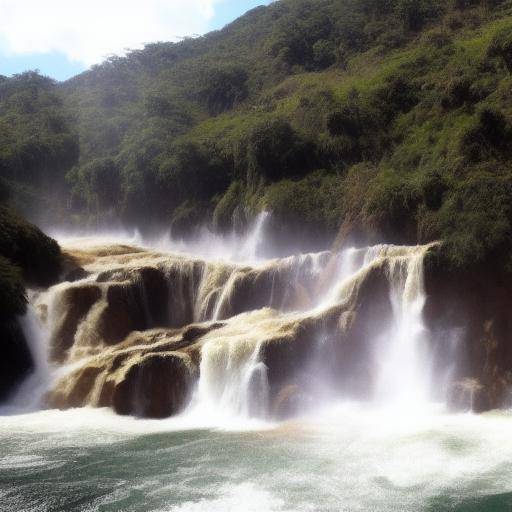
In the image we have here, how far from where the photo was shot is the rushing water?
12.1 metres

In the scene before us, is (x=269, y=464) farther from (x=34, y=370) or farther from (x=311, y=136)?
(x=311, y=136)

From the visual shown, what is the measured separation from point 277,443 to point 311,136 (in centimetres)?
2221

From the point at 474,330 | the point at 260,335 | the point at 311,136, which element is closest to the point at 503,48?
the point at 311,136

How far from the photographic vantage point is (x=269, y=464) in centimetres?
1405

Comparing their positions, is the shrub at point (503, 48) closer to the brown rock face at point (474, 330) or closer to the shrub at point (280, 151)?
the shrub at point (280, 151)

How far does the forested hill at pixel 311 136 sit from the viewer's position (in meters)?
24.8

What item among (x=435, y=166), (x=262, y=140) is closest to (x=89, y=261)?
(x=262, y=140)

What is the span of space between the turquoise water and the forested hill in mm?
6583

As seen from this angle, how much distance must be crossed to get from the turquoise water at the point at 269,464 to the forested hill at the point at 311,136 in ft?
21.6

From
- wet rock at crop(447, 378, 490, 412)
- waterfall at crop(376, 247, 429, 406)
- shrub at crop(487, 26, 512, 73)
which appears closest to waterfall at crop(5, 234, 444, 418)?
waterfall at crop(376, 247, 429, 406)

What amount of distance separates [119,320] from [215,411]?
25.7 feet

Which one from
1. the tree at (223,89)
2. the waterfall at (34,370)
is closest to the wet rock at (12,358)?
→ the waterfall at (34,370)

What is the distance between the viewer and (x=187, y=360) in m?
20.1

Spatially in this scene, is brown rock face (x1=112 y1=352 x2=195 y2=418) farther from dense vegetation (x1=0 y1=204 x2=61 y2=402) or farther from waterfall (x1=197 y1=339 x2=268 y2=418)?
dense vegetation (x1=0 y1=204 x2=61 y2=402)
